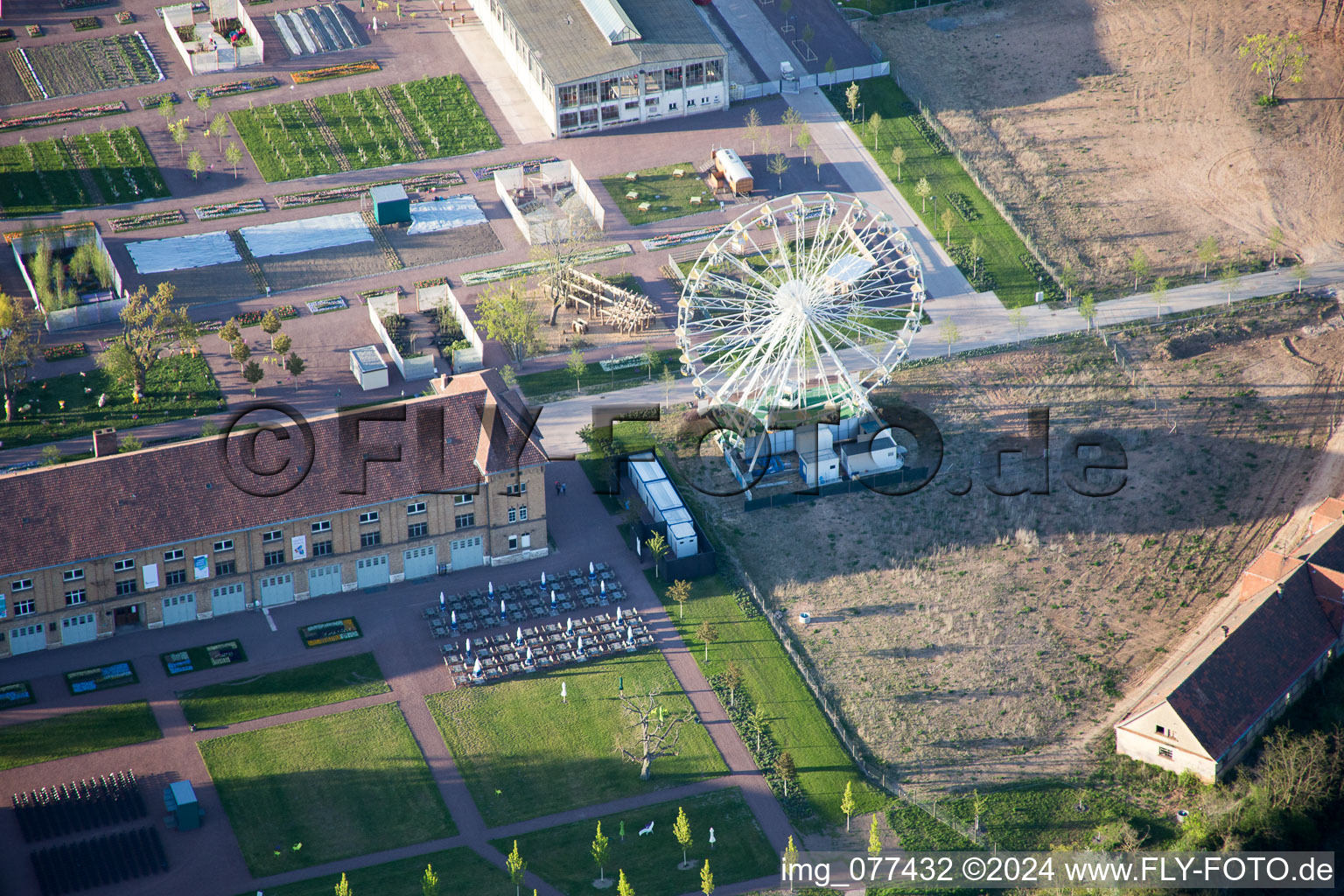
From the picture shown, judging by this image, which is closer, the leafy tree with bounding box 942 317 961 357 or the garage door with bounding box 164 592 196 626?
the garage door with bounding box 164 592 196 626

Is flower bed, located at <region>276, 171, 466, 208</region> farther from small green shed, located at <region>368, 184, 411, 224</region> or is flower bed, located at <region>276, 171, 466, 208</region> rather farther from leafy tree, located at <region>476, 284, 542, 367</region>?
leafy tree, located at <region>476, 284, 542, 367</region>

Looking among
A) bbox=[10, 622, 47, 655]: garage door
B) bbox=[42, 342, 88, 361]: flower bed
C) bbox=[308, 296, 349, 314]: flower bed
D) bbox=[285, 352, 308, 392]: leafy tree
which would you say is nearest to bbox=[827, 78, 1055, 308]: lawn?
bbox=[308, 296, 349, 314]: flower bed

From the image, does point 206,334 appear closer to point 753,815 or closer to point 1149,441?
point 753,815

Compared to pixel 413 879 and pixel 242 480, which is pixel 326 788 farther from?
pixel 242 480

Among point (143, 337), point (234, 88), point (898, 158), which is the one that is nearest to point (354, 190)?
point (234, 88)

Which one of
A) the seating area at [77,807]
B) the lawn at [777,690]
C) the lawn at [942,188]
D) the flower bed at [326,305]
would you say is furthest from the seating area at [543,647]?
the lawn at [942,188]

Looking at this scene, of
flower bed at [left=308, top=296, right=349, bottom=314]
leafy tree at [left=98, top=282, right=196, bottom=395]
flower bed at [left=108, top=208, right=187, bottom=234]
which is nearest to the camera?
leafy tree at [left=98, top=282, right=196, bottom=395]

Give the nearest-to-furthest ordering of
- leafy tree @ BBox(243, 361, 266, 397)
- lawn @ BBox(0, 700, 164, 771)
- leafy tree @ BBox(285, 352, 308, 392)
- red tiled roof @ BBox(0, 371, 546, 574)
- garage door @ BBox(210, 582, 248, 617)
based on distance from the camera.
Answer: lawn @ BBox(0, 700, 164, 771), red tiled roof @ BBox(0, 371, 546, 574), garage door @ BBox(210, 582, 248, 617), leafy tree @ BBox(243, 361, 266, 397), leafy tree @ BBox(285, 352, 308, 392)

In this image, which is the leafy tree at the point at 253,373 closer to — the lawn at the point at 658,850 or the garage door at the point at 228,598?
the garage door at the point at 228,598
